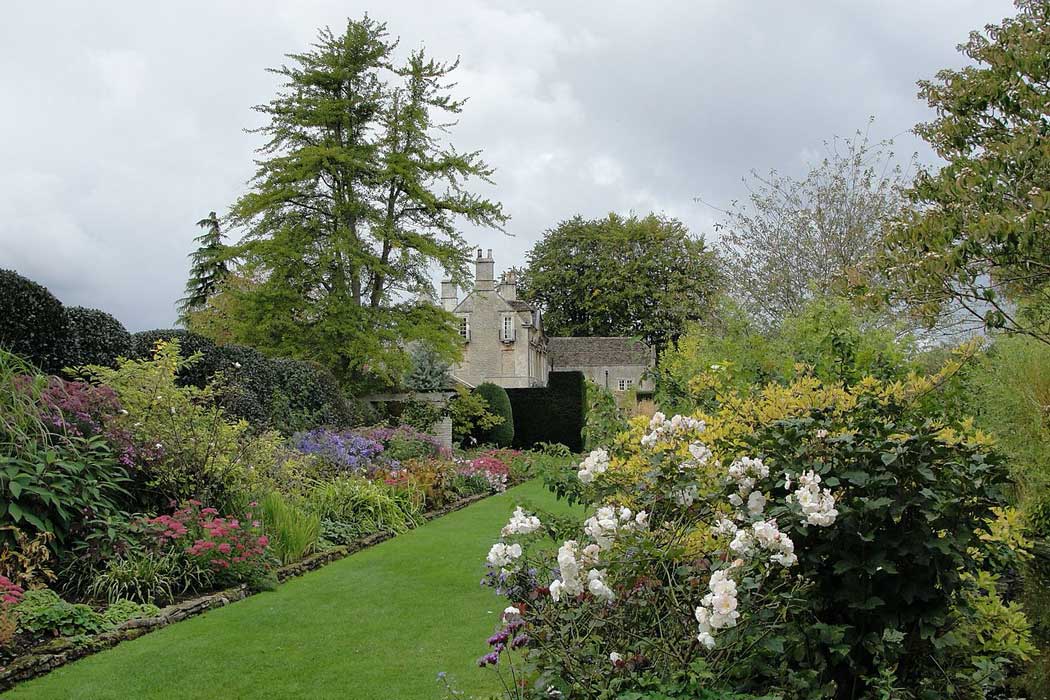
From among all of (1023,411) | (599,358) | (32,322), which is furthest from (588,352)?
(1023,411)

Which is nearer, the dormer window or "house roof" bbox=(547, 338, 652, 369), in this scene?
the dormer window

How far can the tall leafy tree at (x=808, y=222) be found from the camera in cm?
1489

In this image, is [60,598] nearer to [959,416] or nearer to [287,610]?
[287,610]

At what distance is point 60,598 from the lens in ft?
18.0

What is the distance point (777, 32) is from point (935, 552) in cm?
499

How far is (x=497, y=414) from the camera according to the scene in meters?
22.3

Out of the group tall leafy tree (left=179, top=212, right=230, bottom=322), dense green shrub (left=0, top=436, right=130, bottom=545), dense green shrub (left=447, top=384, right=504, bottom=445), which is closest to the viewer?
dense green shrub (left=0, top=436, right=130, bottom=545)

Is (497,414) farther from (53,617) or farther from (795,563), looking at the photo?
(795,563)

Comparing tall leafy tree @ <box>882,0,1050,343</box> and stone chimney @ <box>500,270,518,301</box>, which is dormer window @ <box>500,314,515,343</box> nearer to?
stone chimney @ <box>500,270,518,301</box>

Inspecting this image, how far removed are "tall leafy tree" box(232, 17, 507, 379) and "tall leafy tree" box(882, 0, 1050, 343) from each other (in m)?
13.3

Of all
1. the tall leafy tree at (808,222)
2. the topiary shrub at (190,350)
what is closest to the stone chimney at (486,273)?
the tall leafy tree at (808,222)

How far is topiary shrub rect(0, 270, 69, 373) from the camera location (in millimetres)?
8586

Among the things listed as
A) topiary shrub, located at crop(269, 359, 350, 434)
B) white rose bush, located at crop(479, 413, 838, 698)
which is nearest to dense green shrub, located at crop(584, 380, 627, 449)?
white rose bush, located at crop(479, 413, 838, 698)

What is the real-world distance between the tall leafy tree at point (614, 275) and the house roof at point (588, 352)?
64cm
